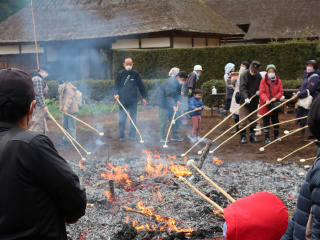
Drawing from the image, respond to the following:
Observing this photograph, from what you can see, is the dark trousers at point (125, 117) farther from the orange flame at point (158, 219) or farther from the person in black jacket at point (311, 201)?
the person in black jacket at point (311, 201)

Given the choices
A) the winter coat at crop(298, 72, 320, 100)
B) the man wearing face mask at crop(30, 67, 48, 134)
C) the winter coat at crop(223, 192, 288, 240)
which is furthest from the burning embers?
the winter coat at crop(298, 72, 320, 100)

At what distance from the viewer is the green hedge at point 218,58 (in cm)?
1662

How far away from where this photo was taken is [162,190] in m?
5.77

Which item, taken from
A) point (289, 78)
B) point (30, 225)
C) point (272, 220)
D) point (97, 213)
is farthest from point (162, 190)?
point (289, 78)

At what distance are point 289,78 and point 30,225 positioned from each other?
16516mm

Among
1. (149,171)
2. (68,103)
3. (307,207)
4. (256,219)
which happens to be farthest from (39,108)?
(307,207)

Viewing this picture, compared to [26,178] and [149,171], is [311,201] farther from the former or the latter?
[149,171]

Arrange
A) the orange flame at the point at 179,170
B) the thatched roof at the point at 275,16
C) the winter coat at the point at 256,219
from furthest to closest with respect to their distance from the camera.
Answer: the thatched roof at the point at 275,16 < the orange flame at the point at 179,170 < the winter coat at the point at 256,219

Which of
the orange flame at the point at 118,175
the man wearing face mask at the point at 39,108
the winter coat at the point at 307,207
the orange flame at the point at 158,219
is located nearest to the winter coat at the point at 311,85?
the orange flame at the point at 118,175

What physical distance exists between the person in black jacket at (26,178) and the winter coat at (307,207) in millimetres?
1358

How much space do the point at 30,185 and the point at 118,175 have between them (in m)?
4.52

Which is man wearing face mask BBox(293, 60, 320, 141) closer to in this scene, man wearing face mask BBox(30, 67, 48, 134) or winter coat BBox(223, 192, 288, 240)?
man wearing face mask BBox(30, 67, 48, 134)

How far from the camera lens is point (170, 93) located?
9.83 m

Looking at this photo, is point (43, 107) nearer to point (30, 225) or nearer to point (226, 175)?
point (226, 175)
